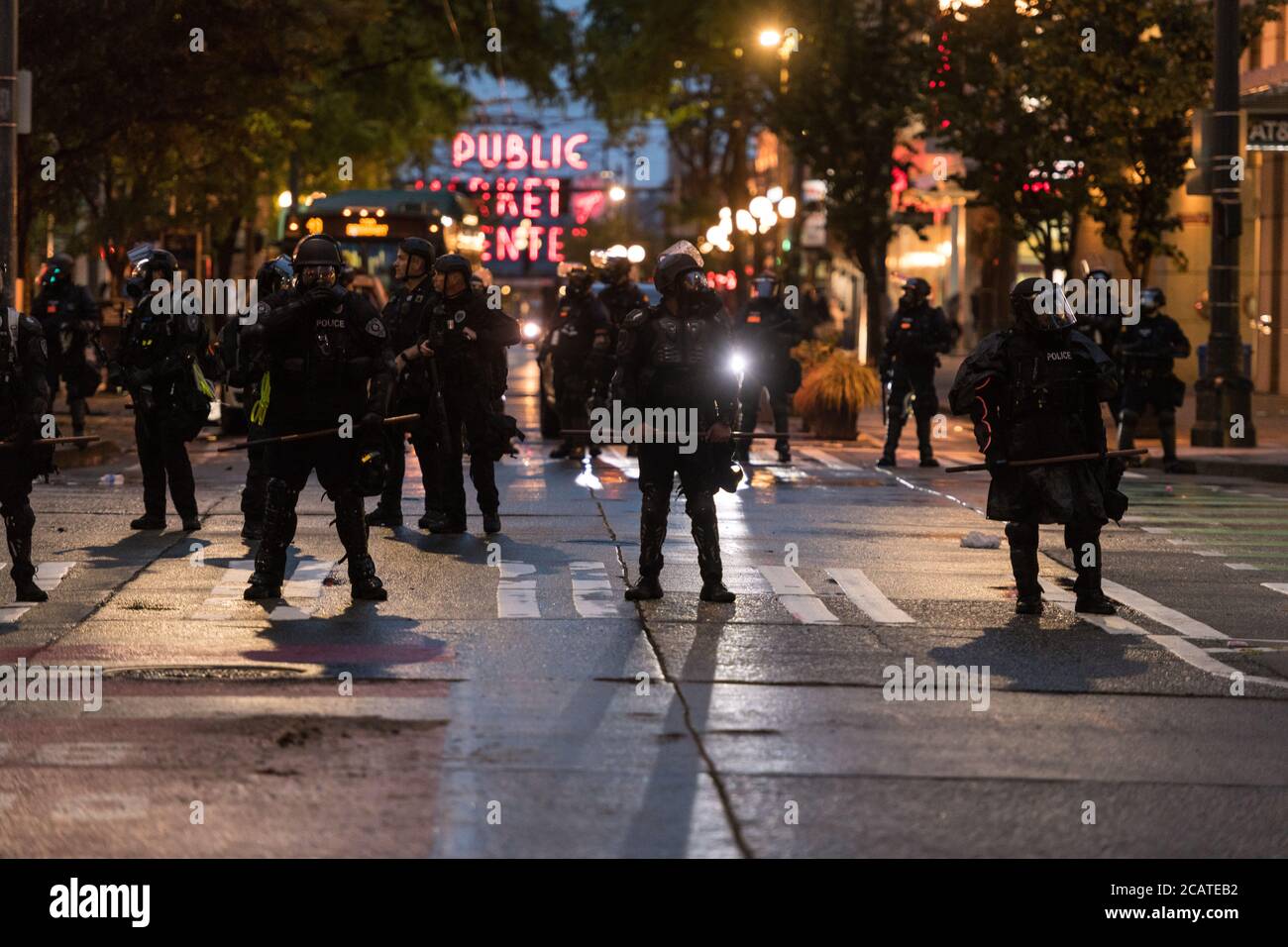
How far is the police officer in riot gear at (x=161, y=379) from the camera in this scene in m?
15.3

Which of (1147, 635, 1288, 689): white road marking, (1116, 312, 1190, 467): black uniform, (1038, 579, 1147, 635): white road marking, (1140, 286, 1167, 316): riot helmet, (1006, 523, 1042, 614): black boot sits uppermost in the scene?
(1140, 286, 1167, 316): riot helmet

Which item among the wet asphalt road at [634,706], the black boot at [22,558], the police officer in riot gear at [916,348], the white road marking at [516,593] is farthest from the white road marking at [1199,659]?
the police officer in riot gear at [916,348]

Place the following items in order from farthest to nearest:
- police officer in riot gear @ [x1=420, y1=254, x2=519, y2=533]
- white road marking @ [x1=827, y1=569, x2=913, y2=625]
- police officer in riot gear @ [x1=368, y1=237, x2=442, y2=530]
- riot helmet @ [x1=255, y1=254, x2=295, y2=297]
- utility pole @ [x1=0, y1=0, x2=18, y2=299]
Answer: utility pole @ [x1=0, y1=0, x2=18, y2=299] < police officer in riot gear @ [x1=368, y1=237, x2=442, y2=530] < police officer in riot gear @ [x1=420, y1=254, x2=519, y2=533] < riot helmet @ [x1=255, y1=254, x2=295, y2=297] < white road marking @ [x1=827, y1=569, x2=913, y2=625]

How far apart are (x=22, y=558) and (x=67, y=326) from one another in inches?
433

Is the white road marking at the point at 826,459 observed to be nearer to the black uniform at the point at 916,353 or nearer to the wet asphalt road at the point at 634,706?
the black uniform at the point at 916,353

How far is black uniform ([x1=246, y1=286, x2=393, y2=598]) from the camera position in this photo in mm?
11883

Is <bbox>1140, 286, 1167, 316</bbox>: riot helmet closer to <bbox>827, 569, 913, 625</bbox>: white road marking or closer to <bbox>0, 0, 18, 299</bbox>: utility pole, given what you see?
<bbox>827, 569, 913, 625</bbox>: white road marking

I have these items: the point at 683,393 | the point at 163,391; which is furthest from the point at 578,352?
the point at 683,393

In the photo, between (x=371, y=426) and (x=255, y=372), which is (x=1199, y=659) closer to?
(x=371, y=426)

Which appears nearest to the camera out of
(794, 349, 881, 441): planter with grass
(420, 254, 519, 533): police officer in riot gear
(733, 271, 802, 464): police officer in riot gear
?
(420, 254, 519, 533): police officer in riot gear

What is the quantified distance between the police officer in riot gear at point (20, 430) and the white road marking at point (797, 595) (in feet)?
13.0

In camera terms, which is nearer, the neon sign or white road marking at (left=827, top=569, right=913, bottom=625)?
white road marking at (left=827, top=569, right=913, bottom=625)

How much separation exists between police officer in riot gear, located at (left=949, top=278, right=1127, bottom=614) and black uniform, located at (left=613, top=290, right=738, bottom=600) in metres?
1.31

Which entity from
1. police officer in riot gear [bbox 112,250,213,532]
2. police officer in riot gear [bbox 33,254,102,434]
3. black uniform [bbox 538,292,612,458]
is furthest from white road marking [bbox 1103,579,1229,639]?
police officer in riot gear [bbox 33,254,102,434]
